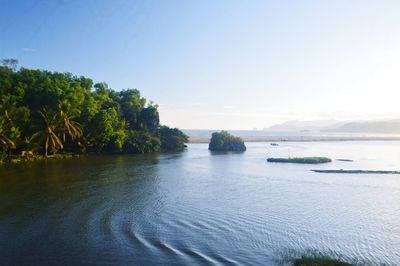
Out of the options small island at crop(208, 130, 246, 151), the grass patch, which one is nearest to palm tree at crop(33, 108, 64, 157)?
small island at crop(208, 130, 246, 151)

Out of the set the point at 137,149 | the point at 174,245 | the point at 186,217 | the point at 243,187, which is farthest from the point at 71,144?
the point at 174,245

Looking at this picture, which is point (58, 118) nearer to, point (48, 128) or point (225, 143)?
point (48, 128)

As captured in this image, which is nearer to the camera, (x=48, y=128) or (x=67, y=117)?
(x=48, y=128)

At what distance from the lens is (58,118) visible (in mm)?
77062

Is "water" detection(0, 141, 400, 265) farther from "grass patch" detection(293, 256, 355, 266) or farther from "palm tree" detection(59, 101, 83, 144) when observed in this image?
"palm tree" detection(59, 101, 83, 144)

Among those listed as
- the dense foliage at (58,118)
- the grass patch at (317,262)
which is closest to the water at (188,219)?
the grass patch at (317,262)

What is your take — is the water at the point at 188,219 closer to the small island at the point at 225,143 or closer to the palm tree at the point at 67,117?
the palm tree at the point at 67,117

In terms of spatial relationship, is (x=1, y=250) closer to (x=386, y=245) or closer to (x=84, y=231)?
(x=84, y=231)

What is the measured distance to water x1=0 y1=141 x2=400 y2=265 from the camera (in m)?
23.4

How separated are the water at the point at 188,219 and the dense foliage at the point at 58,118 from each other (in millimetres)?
16339

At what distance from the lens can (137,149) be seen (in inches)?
4119

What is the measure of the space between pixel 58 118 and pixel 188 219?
184ft

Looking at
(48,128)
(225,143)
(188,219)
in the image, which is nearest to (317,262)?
(188,219)

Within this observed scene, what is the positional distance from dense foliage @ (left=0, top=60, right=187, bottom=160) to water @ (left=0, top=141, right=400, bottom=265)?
16.3m
